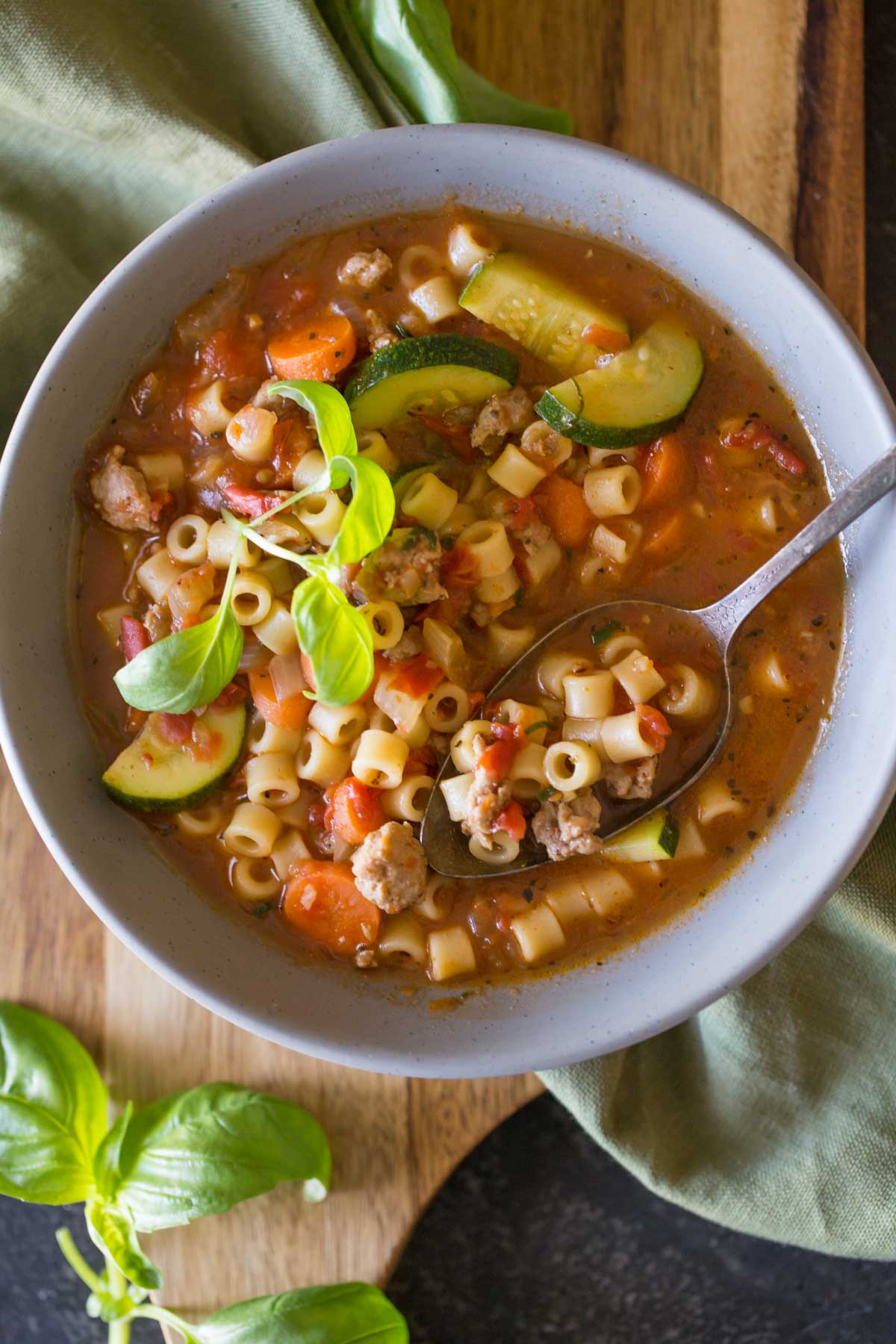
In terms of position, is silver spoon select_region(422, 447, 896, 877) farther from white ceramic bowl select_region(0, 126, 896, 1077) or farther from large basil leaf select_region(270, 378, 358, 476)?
large basil leaf select_region(270, 378, 358, 476)

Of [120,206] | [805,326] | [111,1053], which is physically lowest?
[111,1053]

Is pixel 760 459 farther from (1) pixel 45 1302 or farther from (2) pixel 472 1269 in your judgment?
(1) pixel 45 1302

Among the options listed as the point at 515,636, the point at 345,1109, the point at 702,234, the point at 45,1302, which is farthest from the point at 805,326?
the point at 45,1302

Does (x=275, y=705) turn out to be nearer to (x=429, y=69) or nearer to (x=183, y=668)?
(x=183, y=668)

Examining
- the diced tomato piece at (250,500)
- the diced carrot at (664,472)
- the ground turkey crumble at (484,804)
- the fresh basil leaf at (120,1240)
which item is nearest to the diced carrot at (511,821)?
the ground turkey crumble at (484,804)

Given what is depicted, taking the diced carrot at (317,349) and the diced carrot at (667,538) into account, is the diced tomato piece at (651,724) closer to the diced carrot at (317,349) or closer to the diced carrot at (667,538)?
the diced carrot at (667,538)
